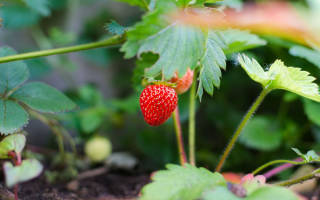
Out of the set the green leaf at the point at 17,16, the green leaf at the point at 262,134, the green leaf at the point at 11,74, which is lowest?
the green leaf at the point at 262,134

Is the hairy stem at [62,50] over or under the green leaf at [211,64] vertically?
over

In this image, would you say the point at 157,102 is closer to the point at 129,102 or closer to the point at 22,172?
the point at 22,172

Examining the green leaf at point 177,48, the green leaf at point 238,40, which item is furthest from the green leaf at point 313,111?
the green leaf at point 177,48

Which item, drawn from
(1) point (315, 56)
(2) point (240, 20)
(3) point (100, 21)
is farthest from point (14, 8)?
(1) point (315, 56)

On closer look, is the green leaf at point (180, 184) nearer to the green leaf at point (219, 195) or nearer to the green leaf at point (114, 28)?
the green leaf at point (219, 195)

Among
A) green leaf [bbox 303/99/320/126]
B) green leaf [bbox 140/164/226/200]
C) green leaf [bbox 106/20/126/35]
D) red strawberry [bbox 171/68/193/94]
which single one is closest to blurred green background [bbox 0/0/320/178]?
green leaf [bbox 303/99/320/126]

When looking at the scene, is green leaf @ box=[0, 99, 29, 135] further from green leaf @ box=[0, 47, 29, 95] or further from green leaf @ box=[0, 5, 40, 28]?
green leaf @ box=[0, 5, 40, 28]
